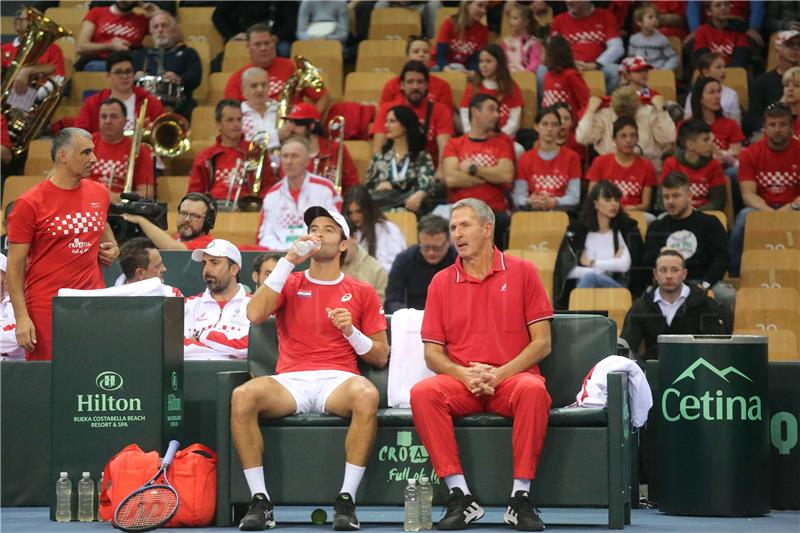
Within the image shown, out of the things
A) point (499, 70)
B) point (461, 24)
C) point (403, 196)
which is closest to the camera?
point (403, 196)

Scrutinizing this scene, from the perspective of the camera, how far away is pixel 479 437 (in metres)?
6.39

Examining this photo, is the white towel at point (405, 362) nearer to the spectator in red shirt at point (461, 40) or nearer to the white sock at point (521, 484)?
the white sock at point (521, 484)

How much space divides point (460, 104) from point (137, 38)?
340cm

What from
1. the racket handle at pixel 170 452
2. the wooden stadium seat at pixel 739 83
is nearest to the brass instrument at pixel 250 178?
the wooden stadium seat at pixel 739 83

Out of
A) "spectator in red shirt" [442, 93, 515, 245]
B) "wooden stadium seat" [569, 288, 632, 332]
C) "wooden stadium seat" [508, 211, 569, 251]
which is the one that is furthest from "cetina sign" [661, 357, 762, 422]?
"spectator in red shirt" [442, 93, 515, 245]

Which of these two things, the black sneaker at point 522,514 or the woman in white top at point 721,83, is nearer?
the black sneaker at point 522,514

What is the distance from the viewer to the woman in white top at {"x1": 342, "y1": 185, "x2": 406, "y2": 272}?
33.0ft

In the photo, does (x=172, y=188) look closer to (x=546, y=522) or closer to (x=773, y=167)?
(x=773, y=167)

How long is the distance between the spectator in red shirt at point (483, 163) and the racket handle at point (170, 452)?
482 cm

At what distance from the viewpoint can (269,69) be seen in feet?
41.6

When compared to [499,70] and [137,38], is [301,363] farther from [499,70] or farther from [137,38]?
[137,38]

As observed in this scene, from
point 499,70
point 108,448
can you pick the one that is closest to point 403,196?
point 499,70

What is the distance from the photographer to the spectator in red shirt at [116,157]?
37.1 feet

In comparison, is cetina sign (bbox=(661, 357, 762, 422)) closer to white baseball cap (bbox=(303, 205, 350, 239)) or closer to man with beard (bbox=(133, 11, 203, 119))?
white baseball cap (bbox=(303, 205, 350, 239))
